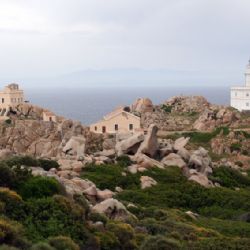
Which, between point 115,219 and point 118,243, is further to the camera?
point 115,219

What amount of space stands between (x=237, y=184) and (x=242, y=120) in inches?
1063

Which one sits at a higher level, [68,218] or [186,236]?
[68,218]

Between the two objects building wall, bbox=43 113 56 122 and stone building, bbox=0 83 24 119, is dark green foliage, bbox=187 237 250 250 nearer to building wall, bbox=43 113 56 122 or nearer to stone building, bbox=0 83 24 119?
building wall, bbox=43 113 56 122

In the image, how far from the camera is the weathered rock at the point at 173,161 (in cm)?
3841

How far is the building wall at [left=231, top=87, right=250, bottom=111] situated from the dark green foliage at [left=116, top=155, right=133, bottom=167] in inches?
1578

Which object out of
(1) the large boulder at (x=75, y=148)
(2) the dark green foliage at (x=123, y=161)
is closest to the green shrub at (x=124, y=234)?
(2) the dark green foliage at (x=123, y=161)

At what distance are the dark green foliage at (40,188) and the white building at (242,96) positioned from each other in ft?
185

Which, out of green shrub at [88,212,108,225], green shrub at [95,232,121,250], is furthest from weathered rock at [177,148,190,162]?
green shrub at [95,232,121,250]

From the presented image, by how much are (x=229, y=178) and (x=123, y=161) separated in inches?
317

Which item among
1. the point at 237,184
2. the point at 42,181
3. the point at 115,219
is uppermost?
the point at 42,181

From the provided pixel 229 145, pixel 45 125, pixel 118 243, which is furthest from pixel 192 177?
pixel 45 125

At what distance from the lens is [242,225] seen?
83.9 ft

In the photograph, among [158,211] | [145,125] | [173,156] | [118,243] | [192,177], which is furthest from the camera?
[145,125]

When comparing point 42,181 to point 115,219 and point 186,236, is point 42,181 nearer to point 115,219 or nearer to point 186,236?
point 115,219
